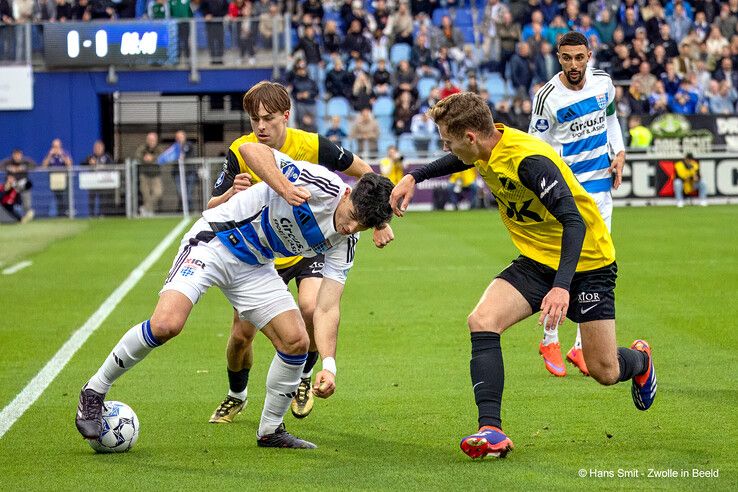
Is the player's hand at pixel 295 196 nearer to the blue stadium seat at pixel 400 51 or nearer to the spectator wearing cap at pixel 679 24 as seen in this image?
the blue stadium seat at pixel 400 51

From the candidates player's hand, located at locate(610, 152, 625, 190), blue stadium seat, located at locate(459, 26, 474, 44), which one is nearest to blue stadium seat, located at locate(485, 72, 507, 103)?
blue stadium seat, located at locate(459, 26, 474, 44)

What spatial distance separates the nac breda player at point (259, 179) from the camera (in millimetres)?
7309

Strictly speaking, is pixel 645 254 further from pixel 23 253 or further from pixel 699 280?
pixel 23 253

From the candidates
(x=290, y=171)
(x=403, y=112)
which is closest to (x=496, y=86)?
(x=403, y=112)

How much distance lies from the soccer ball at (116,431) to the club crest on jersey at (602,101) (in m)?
4.22

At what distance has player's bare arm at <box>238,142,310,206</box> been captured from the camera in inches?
251

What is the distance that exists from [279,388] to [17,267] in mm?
11911

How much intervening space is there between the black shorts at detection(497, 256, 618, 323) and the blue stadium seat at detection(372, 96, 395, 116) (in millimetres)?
25535

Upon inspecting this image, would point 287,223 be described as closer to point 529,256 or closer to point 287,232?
point 287,232

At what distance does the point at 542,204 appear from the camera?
650 centimetres

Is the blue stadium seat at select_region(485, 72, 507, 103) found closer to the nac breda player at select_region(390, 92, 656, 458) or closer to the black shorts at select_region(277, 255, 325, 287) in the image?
the black shorts at select_region(277, 255, 325, 287)

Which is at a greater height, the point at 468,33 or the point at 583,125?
the point at 468,33

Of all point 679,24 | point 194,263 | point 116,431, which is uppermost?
point 679,24

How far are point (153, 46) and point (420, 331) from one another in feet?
75.0
